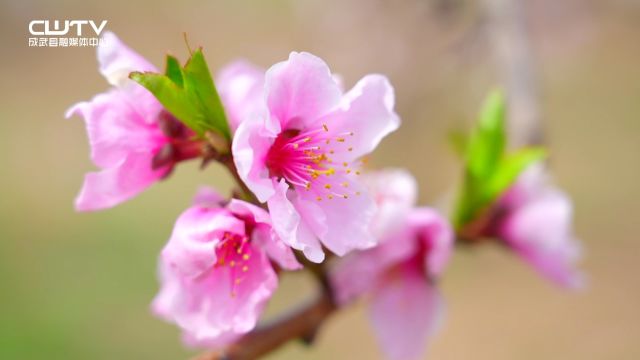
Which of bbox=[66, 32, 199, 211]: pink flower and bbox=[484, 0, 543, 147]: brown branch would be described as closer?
bbox=[66, 32, 199, 211]: pink flower

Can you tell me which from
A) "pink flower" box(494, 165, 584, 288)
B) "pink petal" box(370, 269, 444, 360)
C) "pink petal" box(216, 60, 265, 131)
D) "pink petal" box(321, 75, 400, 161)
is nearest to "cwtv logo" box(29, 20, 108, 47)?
"pink petal" box(216, 60, 265, 131)

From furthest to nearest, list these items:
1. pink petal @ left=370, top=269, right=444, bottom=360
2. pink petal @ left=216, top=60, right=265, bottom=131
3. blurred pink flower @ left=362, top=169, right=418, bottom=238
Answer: pink petal @ left=370, top=269, right=444, bottom=360, blurred pink flower @ left=362, top=169, right=418, bottom=238, pink petal @ left=216, top=60, right=265, bottom=131

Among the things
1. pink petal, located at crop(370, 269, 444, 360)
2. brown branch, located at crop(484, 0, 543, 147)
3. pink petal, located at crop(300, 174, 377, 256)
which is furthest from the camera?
brown branch, located at crop(484, 0, 543, 147)

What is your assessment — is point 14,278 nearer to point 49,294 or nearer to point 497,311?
point 49,294

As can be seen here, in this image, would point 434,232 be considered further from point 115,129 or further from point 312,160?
point 115,129

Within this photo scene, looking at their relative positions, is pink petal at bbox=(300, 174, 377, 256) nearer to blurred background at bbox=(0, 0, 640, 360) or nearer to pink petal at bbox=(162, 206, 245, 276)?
pink petal at bbox=(162, 206, 245, 276)

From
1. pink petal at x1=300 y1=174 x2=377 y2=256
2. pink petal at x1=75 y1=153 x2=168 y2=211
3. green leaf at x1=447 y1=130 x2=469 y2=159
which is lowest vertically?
pink petal at x1=300 y1=174 x2=377 y2=256

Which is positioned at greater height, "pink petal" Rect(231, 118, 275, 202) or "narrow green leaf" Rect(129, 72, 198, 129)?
"narrow green leaf" Rect(129, 72, 198, 129)
